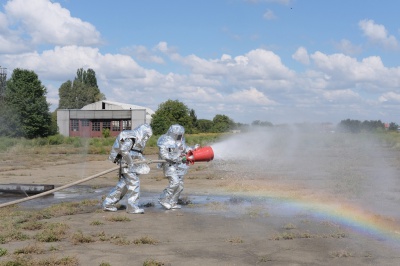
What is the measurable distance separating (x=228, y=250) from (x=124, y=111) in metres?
76.0

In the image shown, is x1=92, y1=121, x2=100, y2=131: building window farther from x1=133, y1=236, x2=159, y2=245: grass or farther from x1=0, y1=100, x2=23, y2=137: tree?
x1=133, y1=236, x2=159, y2=245: grass

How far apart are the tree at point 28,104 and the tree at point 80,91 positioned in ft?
170

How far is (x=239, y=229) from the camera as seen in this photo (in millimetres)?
11195

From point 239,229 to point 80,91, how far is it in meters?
118

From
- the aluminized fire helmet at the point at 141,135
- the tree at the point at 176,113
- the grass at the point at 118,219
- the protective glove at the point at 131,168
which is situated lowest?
the grass at the point at 118,219

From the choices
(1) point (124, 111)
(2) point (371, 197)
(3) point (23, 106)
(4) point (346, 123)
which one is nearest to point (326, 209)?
(2) point (371, 197)

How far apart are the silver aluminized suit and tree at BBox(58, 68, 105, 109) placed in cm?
11268

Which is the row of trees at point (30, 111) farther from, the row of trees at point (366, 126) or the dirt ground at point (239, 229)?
the dirt ground at point (239, 229)

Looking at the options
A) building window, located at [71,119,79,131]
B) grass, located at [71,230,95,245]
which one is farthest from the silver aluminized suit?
building window, located at [71,119,79,131]

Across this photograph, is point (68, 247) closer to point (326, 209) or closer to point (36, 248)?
point (36, 248)

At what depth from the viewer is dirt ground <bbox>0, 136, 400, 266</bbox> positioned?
28.5 feet

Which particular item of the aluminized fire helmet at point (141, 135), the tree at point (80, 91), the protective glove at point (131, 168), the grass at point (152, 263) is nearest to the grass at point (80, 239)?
the grass at point (152, 263)

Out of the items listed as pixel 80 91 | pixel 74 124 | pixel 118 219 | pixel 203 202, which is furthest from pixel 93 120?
pixel 118 219

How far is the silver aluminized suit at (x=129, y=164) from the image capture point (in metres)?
13.2
